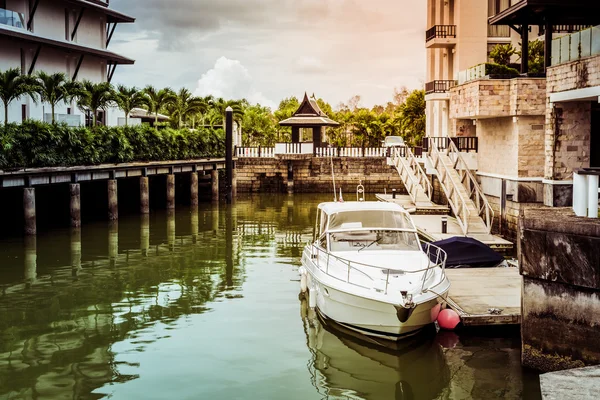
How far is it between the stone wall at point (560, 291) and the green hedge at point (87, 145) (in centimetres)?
2053

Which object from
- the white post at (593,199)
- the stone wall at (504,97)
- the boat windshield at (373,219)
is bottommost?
the boat windshield at (373,219)

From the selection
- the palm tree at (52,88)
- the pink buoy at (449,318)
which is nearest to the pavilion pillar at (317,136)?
the palm tree at (52,88)

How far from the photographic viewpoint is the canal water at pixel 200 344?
1231 cm

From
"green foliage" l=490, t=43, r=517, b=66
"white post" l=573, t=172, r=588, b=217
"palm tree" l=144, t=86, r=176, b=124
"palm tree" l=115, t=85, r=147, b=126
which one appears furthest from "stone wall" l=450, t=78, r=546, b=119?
"palm tree" l=144, t=86, r=176, b=124

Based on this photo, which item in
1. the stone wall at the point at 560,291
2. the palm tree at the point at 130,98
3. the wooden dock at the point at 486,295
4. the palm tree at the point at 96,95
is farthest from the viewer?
the palm tree at the point at 130,98

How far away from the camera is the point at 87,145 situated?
31984mm

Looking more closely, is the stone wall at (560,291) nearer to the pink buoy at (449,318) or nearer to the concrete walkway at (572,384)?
the concrete walkway at (572,384)

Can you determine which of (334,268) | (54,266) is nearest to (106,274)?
(54,266)

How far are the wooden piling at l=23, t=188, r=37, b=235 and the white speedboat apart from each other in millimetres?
13970

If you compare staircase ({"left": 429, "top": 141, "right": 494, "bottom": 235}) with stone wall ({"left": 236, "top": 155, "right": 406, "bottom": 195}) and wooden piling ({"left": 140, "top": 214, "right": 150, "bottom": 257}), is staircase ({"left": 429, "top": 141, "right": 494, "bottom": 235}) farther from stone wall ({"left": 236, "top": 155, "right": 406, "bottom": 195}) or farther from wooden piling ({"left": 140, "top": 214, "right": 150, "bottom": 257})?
stone wall ({"left": 236, "top": 155, "right": 406, "bottom": 195})

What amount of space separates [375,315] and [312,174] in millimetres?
40707

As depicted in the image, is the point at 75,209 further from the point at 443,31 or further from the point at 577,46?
the point at 443,31

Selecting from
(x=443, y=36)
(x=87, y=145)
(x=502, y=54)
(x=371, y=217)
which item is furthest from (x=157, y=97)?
(x=371, y=217)

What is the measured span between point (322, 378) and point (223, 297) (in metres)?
6.48
